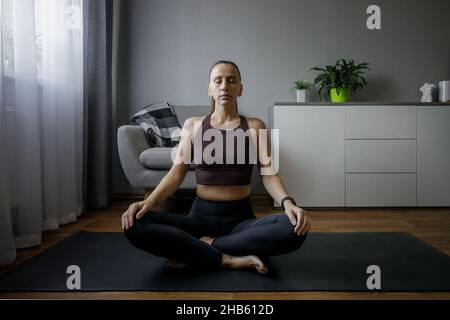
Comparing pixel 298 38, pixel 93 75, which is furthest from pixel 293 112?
pixel 93 75

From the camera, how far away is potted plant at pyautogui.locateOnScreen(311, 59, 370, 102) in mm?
2615

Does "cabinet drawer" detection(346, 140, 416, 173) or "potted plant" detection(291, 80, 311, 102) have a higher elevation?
"potted plant" detection(291, 80, 311, 102)

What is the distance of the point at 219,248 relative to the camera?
3.89 feet

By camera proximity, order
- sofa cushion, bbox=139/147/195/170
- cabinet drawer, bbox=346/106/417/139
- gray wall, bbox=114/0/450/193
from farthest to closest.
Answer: gray wall, bbox=114/0/450/193 < cabinet drawer, bbox=346/106/417/139 < sofa cushion, bbox=139/147/195/170

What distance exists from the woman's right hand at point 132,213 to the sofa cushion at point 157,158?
3.42 feet

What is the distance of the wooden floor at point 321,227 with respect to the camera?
0.99m

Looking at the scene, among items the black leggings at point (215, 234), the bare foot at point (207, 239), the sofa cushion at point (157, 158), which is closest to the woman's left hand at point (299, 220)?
the black leggings at point (215, 234)

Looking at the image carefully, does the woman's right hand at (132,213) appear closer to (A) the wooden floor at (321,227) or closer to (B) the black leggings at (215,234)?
(B) the black leggings at (215,234)

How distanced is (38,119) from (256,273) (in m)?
1.28

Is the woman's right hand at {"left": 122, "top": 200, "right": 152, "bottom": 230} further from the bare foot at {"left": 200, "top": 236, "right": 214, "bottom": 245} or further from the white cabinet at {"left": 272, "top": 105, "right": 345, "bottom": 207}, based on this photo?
the white cabinet at {"left": 272, "top": 105, "right": 345, "bottom": 207}

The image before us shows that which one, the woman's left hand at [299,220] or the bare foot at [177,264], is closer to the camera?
the woman's left hand at [299,220]

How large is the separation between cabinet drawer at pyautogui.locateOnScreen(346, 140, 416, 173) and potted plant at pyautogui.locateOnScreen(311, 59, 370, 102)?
0.44 metres

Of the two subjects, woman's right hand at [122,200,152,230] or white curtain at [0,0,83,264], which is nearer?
woman's right hand at [122,200,152,230]

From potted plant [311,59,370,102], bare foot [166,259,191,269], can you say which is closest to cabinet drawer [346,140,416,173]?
potted plant [311,59,370,102]
